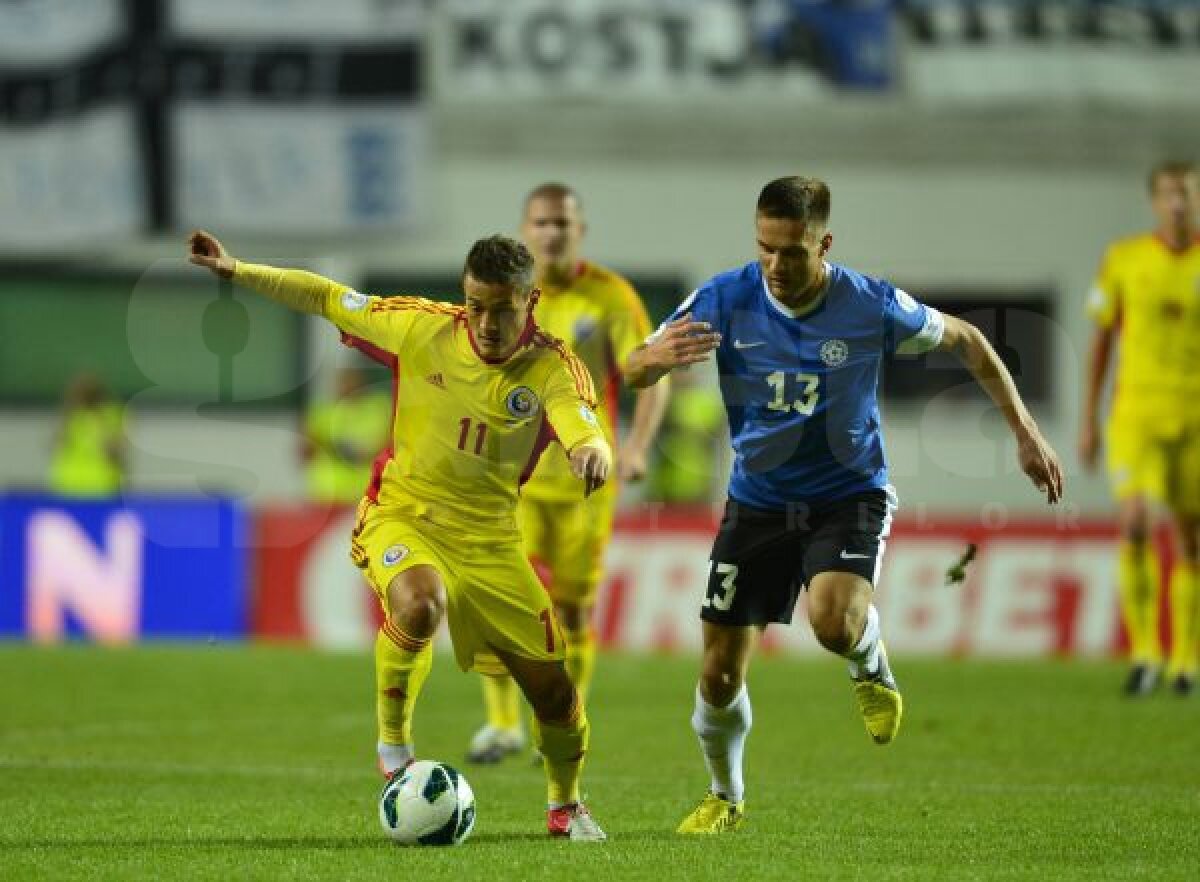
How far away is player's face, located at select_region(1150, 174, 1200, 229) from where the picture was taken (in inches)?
489

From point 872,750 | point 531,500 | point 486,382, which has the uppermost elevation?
point 486,382

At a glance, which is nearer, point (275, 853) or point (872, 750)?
point (275, 853)

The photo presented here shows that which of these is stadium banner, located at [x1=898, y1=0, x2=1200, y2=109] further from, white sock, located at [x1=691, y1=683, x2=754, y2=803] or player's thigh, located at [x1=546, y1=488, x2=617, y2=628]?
white sock, located at [x1=691, y1=683, x2=754, y2=803]

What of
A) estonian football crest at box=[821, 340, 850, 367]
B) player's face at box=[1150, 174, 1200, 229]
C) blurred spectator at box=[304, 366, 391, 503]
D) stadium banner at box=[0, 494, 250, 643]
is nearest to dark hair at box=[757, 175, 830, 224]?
estonian football crest at box=[821, 340, 850, 367]

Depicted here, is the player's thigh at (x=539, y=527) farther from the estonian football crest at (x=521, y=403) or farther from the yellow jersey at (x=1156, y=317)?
the yellow jersey at (x=1156, y=317)

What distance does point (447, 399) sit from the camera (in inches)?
299

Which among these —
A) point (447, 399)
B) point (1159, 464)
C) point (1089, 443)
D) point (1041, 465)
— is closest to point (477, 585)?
point (447, 399)

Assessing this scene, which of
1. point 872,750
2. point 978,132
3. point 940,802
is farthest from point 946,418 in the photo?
point 940,802

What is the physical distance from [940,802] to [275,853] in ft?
9.01

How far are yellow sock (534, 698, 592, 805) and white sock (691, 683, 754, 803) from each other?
0.47m

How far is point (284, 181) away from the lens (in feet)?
75.8

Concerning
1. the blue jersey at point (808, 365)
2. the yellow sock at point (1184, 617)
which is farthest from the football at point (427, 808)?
the yellow sock at point (1184, 617)

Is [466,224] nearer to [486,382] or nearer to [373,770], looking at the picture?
[373,770]

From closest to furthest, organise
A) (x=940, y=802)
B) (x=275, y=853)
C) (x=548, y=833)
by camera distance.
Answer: (x=275, y=853)
(x=548, y=833)
(x=940, y=802)
